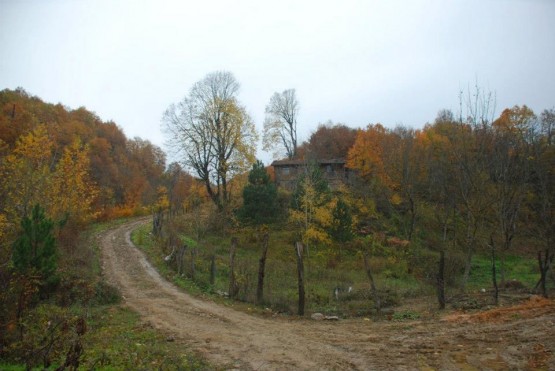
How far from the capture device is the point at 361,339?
10.2 m

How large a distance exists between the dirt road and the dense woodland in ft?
8.70

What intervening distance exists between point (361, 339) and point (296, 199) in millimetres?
22624

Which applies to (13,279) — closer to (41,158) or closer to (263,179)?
(41,158)

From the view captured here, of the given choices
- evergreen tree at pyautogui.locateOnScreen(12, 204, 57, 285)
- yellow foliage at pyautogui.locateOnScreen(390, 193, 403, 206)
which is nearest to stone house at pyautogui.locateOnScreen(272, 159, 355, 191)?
yellow foliage at pyautogui.locateOnScreen(390, 193, 403, 206)

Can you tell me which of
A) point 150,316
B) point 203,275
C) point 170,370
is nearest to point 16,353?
point 170,370

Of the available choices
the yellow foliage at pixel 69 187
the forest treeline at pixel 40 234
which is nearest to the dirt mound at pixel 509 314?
the forest treeline at pixel 40 234

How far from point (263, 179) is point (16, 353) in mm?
27181

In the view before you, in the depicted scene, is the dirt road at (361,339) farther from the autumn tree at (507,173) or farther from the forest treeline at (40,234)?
the autumn tree at (507,173)

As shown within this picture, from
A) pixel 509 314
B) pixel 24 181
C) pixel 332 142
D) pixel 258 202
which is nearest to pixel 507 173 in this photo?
pixel 509 314

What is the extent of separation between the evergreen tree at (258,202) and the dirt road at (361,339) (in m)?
19.2

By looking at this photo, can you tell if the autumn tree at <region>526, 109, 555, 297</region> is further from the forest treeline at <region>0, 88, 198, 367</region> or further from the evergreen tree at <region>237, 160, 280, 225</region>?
the evergreen tree at <region>237, 160, 280, 225</region>

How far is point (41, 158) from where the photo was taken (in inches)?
840

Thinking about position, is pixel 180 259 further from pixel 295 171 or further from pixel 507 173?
pixel 295 171

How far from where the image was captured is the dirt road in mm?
8203
